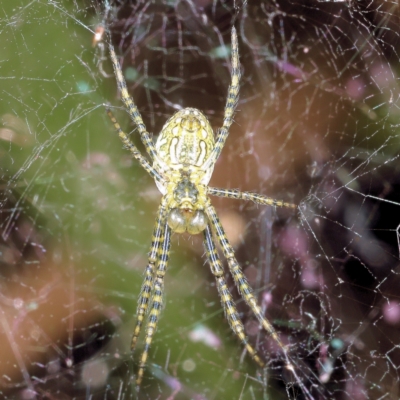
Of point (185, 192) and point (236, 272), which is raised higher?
point (185, 192)

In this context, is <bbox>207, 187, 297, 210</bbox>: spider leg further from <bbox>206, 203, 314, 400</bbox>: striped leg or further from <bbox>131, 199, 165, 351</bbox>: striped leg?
<bbox>131, 199, 165, 351</bbox>: striped leg

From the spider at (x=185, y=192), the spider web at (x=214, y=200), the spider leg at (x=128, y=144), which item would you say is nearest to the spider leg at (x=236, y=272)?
the spider at (x=185, y=192)

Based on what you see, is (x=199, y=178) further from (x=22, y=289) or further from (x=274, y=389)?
(x=22, y=289)

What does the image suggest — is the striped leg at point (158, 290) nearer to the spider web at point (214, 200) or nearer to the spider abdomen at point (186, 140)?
the spider web at point (214, 200)

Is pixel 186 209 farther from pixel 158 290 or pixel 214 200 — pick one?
pixel 214 200

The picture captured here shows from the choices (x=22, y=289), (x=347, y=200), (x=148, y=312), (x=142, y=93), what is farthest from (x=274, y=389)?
(x=142, y=93)

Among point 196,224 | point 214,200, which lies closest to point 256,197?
point 196,224

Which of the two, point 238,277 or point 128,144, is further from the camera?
point 238,277
